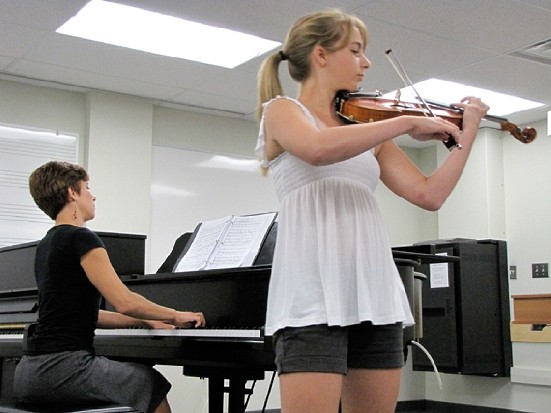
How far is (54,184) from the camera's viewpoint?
2410 millimetres

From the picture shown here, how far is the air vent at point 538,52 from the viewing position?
4357 mm

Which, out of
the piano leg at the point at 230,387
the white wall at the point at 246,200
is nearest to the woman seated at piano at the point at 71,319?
the piano leg at the point at 230,387

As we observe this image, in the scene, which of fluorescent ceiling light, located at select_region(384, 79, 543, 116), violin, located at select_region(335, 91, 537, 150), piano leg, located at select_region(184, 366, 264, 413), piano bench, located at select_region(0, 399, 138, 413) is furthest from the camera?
fluorescent ceiling light, located at select_region(384, 79, 543, 116)

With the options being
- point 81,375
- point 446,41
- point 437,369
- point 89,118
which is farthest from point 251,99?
point 81,375

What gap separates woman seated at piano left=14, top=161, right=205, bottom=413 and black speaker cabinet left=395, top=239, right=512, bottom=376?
3.65 metres

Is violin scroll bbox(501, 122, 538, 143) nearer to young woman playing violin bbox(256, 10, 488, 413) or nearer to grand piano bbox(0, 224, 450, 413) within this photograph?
young woman playing violin bbox(256, 10, 488, 413)

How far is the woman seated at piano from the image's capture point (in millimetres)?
2295

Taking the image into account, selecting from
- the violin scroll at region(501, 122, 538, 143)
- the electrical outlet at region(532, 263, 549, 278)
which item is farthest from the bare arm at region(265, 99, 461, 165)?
the electrical outlet at region(532, 263, 549, 278)

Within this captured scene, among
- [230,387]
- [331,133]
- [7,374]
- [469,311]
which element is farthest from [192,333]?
[469,311]

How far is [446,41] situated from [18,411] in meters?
3.10

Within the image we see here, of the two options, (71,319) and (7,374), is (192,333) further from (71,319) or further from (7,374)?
(7,374)

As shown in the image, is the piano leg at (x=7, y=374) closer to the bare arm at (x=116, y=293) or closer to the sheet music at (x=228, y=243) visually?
the sheet music at (x=228, y=243)

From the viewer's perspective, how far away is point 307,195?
1370mm

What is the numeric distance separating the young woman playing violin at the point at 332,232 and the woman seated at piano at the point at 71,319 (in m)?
1.04
